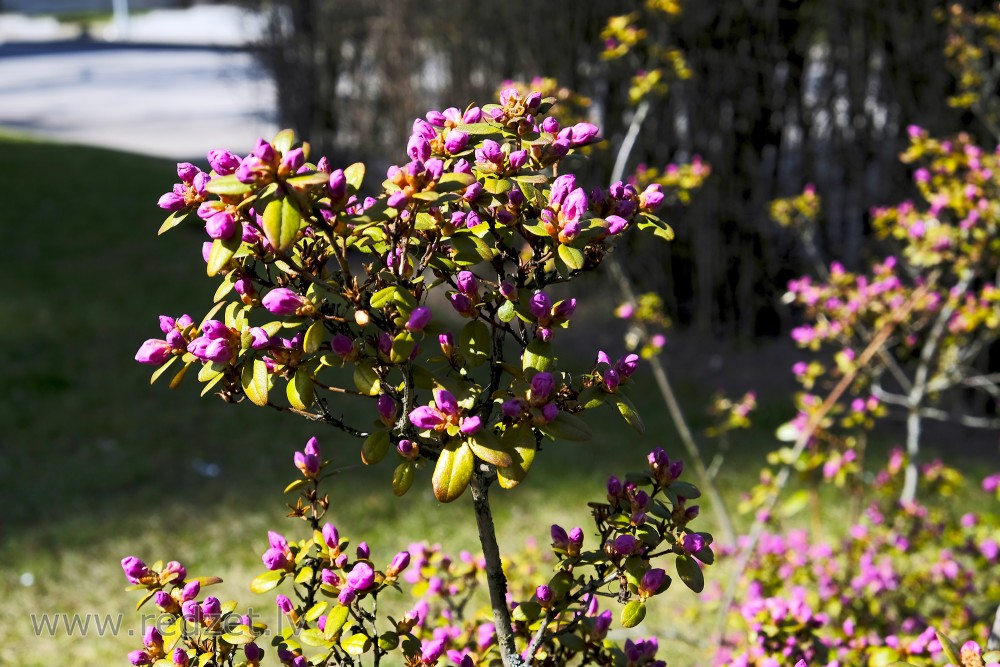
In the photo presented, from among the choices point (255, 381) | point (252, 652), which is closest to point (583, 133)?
point (255, 381)

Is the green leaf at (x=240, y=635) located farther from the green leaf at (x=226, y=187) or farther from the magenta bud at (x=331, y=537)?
the green leaf at (x=226, y=187)

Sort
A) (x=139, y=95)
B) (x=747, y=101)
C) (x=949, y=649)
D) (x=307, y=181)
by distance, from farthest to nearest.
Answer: (x=139, y=95) < (x=747, y=101) < (x=949, y=649) < (x=307, y=181)

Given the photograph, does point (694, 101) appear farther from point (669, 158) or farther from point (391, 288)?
point (391, 288)

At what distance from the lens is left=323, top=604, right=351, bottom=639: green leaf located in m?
1.30

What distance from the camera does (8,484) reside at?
413 cm

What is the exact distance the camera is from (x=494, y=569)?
141cm

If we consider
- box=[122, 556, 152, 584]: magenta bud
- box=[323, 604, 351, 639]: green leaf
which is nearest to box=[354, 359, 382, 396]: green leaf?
box=[323, 604, 351, 639]: green leaf

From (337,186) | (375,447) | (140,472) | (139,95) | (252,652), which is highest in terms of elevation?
(337,186)

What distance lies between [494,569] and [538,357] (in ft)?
1.13

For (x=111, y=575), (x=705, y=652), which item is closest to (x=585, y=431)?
(x=705, y=652)

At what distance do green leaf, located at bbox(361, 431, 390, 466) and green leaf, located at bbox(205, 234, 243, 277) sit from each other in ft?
0.93

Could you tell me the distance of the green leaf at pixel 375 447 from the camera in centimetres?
123

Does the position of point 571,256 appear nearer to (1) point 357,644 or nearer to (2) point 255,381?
(2) point 255,381

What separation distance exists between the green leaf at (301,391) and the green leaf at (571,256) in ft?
1.13
